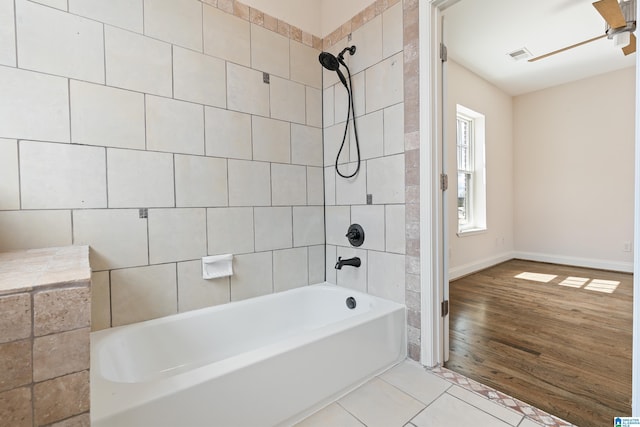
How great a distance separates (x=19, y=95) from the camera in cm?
126

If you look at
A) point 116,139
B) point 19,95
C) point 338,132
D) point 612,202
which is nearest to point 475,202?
point 612,202

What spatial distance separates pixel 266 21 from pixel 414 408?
2487 millimetres

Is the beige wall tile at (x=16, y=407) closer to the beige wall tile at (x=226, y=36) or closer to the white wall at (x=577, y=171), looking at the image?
the beige wall tile at (x=226, y=36)

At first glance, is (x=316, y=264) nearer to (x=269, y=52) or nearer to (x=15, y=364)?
(x=269, y=52)

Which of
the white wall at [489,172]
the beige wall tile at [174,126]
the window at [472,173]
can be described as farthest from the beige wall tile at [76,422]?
the window at [472,173]

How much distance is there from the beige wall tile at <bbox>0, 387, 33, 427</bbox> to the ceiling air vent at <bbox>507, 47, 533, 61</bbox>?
183 inches

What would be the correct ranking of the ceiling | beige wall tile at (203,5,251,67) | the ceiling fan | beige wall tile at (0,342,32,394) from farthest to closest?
the ceiling, the ceiling fan, beige wall tile at (203,5,251,67), beige wall tile at (0,342,32,394)

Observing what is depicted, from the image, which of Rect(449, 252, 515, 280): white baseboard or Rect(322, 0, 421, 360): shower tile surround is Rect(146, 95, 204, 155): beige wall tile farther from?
Rect(449, 252, 515, 280): white baseboard

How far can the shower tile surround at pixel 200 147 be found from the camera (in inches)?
51.8

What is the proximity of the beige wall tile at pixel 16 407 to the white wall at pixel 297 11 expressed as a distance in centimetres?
219

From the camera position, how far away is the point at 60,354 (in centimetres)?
59

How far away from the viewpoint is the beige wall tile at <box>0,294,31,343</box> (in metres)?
0.54

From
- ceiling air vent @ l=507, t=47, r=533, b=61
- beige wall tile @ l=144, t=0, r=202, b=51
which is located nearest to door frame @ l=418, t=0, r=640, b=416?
beige wall tile @ l=144, t=0, r=202, b=51

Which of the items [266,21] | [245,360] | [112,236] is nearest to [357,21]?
[266,21]
